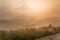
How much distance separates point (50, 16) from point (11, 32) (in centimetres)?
45

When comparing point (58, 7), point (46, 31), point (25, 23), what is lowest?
point (46, 31)

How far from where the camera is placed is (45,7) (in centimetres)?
134

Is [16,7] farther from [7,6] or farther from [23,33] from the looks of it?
[23,33]

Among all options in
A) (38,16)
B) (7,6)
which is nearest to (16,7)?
(7,6)

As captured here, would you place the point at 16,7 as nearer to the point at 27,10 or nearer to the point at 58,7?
the point at 27,10

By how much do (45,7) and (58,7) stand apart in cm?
14

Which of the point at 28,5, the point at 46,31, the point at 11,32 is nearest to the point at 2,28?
the point at 11,32

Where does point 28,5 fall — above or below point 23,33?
above

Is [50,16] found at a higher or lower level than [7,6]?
lower

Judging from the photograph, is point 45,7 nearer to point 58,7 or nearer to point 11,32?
point 58,7

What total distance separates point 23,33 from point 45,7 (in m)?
0.37

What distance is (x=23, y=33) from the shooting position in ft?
4.22

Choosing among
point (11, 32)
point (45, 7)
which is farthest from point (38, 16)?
point (11, 32)

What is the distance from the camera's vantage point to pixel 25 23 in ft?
4.25
